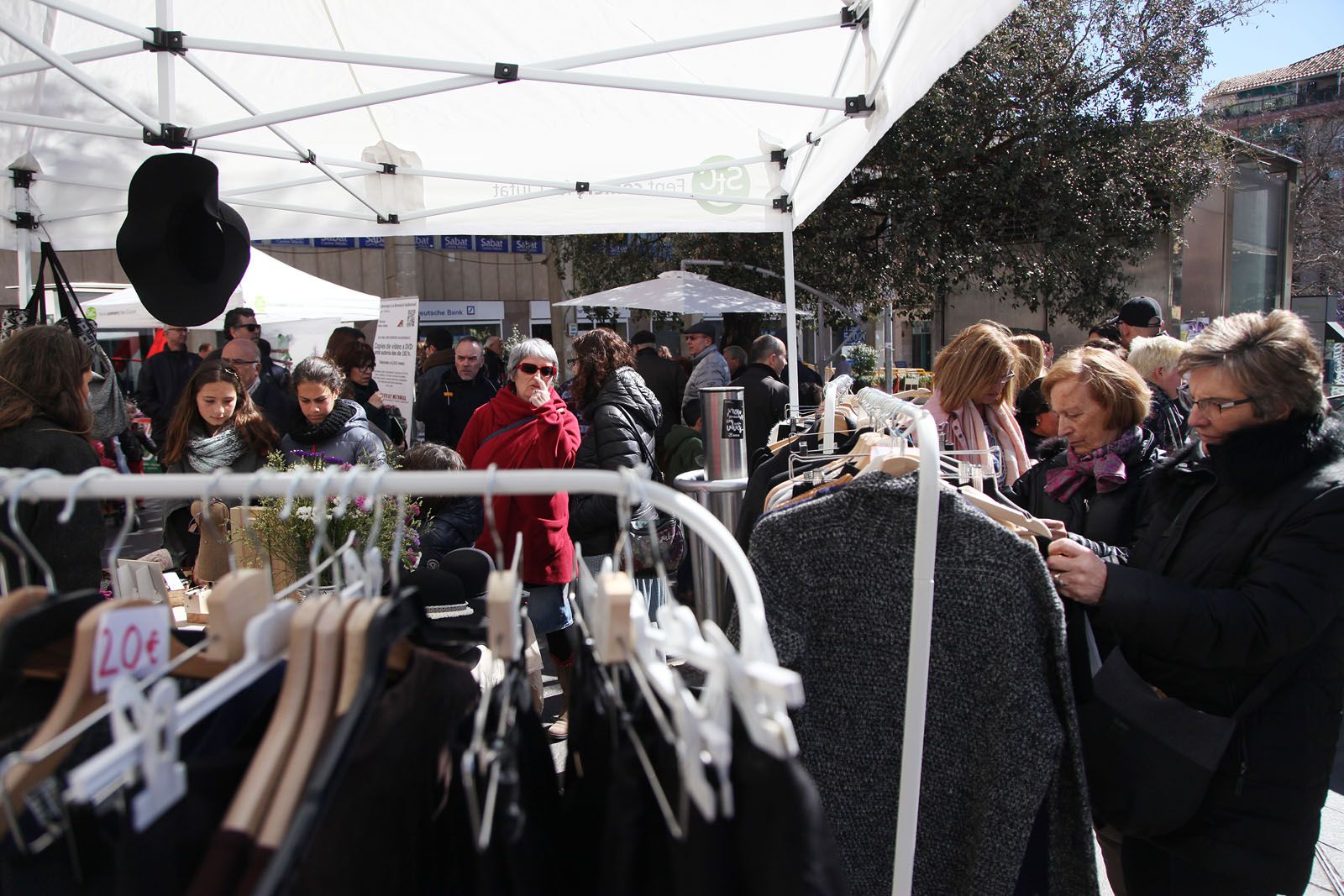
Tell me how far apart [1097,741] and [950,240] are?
10106 millimetres

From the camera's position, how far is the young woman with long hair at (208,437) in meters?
3.18

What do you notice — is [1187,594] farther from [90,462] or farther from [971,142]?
[971,142]

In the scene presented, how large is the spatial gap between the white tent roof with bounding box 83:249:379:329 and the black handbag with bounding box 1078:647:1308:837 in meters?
6.04

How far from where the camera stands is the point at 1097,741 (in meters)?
1.63

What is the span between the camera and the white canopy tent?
3043mm

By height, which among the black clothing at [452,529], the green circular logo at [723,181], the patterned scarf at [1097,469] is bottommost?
the black clothing at [452,529]

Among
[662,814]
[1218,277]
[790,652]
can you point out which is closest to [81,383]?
[790,652]

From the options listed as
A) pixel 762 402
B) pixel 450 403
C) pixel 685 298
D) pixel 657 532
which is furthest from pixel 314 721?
pixel 685 298

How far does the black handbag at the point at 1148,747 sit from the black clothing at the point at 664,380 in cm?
478

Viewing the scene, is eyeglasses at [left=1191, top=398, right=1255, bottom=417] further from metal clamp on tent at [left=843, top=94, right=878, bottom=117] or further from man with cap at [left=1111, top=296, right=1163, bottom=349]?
man with cap at [left=1111, top=296, right=1163, bottom=349]

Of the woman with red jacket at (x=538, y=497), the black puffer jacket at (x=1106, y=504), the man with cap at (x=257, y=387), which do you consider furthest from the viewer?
the man with cap at (x=257, y=387)

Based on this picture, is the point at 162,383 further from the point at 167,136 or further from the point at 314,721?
the point at 314,721

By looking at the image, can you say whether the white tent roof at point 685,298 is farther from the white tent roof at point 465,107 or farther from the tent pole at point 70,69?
the tent pole at point 70,69

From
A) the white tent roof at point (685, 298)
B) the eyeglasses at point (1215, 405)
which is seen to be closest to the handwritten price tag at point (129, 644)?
the eyeglasses at point (1215, 405)
